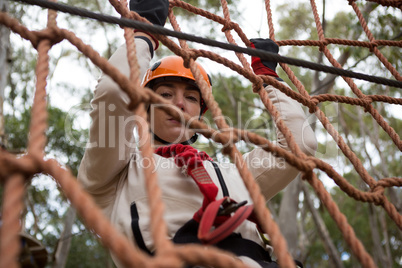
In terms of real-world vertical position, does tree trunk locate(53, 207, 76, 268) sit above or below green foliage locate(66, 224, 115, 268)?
above

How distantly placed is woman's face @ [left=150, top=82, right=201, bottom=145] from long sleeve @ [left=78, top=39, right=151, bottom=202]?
0.81 ft

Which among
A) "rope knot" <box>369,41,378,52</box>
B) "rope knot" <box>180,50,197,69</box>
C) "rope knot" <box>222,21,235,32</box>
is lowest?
"rope knot" <box>180,50,197,69</box>

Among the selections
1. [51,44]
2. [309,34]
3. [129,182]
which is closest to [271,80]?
[129,182]

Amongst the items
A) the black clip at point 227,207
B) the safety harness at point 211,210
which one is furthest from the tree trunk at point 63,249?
the black clip at point 227,207

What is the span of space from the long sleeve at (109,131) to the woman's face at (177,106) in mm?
245

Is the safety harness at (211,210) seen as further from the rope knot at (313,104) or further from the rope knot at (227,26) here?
the rope knot at (227,26)

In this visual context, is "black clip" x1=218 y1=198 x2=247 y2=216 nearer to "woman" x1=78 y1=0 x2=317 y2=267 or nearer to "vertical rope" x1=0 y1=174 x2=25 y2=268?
"woman" x1=78 y1=0 x2=317 y2=267

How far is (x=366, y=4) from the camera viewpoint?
3.63 metres

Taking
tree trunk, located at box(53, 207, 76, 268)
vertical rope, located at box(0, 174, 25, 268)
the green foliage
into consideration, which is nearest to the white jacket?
vertical rope, located at box(0, 174, 25, 268)

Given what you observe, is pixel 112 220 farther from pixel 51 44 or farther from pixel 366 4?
pixel 366 4

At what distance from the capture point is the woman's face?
3.88ft

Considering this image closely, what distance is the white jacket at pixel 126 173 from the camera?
0.84 m

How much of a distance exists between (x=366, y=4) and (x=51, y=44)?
3611 mm

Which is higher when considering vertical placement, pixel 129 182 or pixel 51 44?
pixel 51 44
